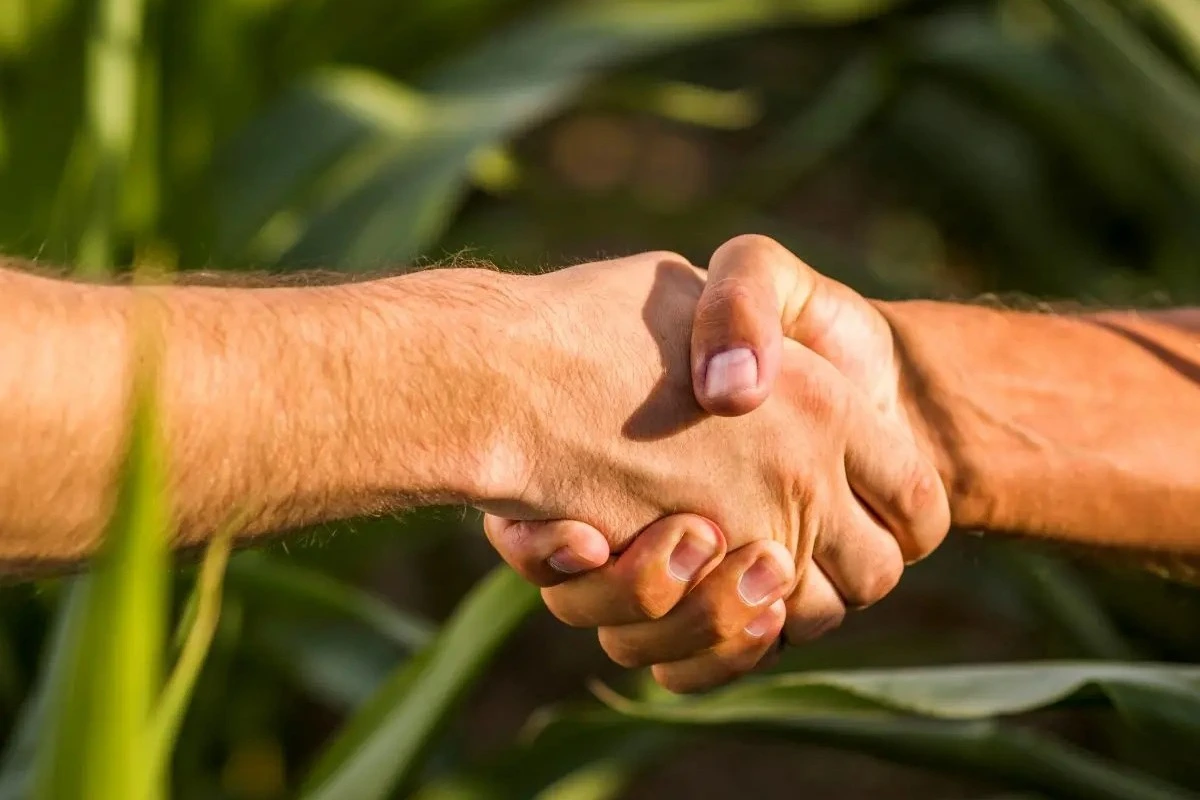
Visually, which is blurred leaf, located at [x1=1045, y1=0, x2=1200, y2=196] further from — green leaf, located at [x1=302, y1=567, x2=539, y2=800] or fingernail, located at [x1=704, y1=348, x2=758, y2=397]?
green leaf, located at [x1=302, y1=567, x2=539, y2=800]

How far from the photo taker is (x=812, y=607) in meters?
0.90

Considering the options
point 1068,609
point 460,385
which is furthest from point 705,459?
point 1068,609

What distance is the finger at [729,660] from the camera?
2.81 feet

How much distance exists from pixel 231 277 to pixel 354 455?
0.15m

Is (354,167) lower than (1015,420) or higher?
lower

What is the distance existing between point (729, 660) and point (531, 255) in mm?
761

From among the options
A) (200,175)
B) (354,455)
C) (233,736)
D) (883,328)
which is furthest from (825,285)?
(233,736)

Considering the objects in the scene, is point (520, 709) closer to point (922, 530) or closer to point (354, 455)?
point (922, 530)

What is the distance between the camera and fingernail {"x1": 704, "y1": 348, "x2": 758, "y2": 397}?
77 centimetres

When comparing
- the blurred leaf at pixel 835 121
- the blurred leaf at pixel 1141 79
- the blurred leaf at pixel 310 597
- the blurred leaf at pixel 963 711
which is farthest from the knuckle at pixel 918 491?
the blurred leaf at pixel 835 121

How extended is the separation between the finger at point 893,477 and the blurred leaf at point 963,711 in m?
0.10

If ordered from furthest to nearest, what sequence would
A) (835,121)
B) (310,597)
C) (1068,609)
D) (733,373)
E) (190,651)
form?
(835,121) < (1068,609) < (310,597) < (733,373) < (190,651)

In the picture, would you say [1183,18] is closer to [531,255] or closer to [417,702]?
[531,255]

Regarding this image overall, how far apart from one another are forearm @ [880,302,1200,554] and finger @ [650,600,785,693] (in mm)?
146
